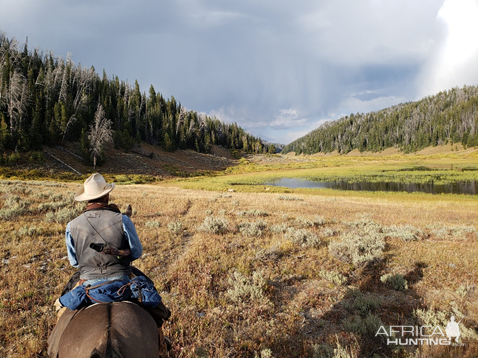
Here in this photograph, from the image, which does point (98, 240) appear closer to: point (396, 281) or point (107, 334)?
point (107, 334)

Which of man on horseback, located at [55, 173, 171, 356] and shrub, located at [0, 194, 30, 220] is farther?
shrub, located at [0, 194, 30, 220]

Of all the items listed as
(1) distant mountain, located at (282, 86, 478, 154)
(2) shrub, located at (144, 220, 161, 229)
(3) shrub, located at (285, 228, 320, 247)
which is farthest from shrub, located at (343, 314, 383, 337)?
(1) distant mountain, located at (282, 86, 478, 154)

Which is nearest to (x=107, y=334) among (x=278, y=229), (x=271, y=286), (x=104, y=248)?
(x=104, y=248)

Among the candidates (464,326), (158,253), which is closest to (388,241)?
(464,326)

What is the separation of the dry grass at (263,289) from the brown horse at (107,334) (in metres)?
1.99

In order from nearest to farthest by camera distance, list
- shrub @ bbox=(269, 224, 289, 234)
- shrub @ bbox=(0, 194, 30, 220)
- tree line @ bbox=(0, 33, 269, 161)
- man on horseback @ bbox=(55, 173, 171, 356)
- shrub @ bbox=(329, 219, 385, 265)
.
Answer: man on horseback @ bbox=(55, 173, 171, 356)
shrub @ bbox=(329, 219, 385, 265)
shrub @ bbox=(0, 194, 30, 220)
shrub @ bbox=(269, 224, 289, 234)
tree line @ bbox=(0, 33, 269, 161)

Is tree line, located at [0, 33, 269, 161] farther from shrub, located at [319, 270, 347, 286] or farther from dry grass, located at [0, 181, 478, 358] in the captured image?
shrub, located at [319, 270, 347, 286]

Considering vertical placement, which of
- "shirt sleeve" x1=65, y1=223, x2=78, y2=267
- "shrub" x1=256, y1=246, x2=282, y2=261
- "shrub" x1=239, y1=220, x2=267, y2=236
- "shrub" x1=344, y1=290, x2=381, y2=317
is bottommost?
"shrub" x1=344, y1=290, x2=381, y2=317

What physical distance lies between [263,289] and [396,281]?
3.68 meters

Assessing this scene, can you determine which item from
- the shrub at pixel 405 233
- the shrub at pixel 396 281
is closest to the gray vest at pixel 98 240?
the shrub at pixel 396 281

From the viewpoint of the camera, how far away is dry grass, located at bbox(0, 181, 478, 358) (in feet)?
14.2

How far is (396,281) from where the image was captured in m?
6.42

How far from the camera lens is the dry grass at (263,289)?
4.32 metres

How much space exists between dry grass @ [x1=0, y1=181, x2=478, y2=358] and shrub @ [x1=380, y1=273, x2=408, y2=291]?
0.12 metres
